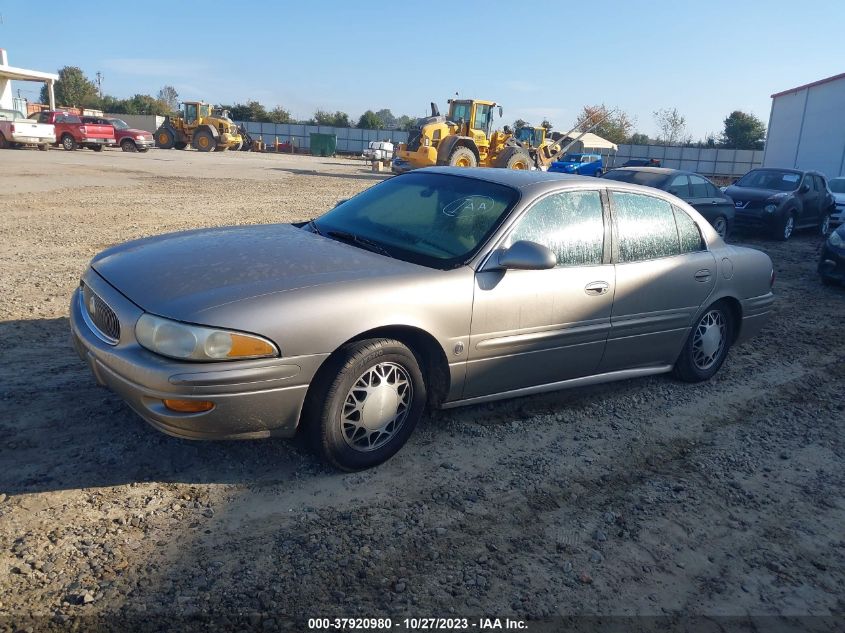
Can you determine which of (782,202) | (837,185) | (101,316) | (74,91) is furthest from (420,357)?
(74,91)

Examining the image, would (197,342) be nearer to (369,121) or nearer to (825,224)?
(825,224)

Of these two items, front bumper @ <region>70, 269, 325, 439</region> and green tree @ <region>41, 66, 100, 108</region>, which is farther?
green tree @ <region>41, 66, 100, 108</region>

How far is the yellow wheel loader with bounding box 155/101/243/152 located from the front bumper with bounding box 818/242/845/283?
3638 centimetres

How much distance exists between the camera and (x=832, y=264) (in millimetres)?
9414

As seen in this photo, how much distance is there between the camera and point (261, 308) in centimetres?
312

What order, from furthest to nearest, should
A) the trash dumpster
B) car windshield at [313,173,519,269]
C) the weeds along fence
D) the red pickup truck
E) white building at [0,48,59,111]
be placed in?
the weeds along fence
the trash dumpster
white building at [0,48,59,111]
the red pickup truck
car windshield at [313,173,519,269]

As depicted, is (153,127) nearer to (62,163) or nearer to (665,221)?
(62,163)

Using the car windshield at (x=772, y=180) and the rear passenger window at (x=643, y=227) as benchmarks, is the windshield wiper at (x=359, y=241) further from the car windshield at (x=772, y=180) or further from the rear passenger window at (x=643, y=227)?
the car windshield at (x=772, y=180)

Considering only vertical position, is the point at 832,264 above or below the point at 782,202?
below

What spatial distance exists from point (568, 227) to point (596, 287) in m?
0.42

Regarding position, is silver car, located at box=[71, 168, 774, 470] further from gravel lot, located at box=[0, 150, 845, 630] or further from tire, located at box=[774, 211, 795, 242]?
tire, located at box=[774, 211, 795, 242]

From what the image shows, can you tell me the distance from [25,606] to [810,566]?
326 cm

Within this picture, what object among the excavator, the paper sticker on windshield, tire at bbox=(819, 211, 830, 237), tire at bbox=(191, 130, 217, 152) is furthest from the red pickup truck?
the paper sticker on windshield

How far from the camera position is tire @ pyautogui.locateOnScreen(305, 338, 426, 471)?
3311 millimetres
